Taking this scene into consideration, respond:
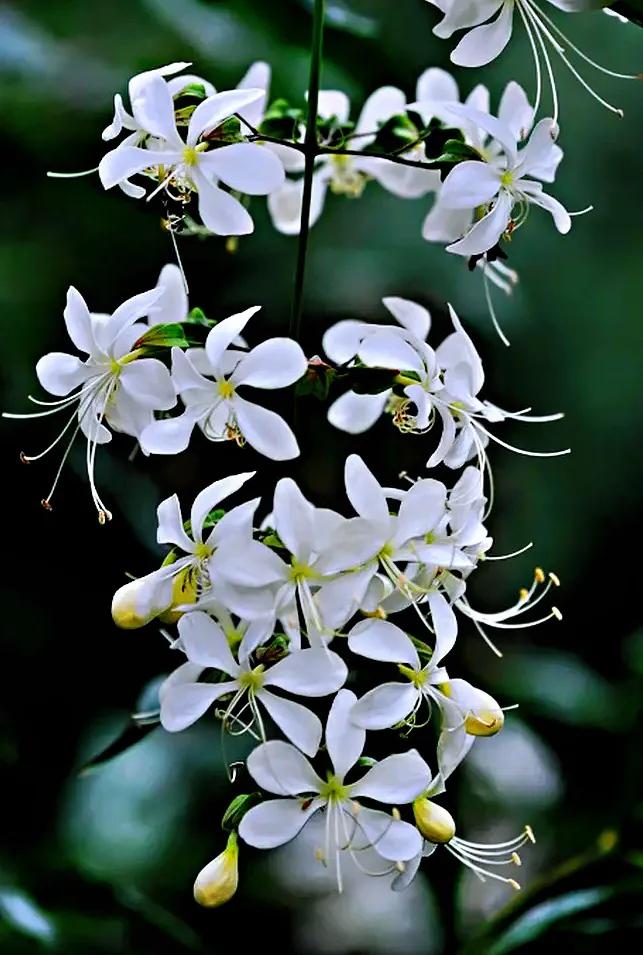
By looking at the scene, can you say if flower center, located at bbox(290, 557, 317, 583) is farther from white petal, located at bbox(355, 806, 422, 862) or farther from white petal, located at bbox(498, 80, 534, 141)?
white petal, located at bbox(498, 80, 534, 141)

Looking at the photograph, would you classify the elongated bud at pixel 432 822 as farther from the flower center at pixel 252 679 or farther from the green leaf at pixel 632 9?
the green leaf at pixel 632 9

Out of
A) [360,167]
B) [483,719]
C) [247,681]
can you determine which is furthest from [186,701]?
[360,167]

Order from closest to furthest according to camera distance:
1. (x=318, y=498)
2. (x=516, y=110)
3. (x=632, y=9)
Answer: (x=632, y=9), (x=516, y=110), (x=318, y=498)

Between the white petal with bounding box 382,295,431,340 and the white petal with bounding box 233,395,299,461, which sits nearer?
the white petal with bounding box 233,395,299,461

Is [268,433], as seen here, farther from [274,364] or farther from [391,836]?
[391,836]

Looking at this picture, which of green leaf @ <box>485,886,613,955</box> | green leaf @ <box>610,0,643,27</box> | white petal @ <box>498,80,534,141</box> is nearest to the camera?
green leaf @ <box>610,0,643,27</box>

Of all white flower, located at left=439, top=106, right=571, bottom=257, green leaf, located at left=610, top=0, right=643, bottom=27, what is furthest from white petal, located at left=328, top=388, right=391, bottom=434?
green leaf, located at left=610, top=0, right=643, bottom=27
